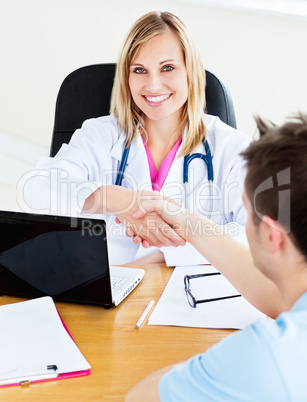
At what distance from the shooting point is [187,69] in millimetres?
1706

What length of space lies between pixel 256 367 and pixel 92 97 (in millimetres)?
1401

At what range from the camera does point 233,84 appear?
9.64 ft

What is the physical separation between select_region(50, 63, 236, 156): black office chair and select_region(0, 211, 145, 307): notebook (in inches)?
33.8

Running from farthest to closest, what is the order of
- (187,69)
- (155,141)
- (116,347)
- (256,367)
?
(155,141)
(187,69)
(116,347)
(256,367)

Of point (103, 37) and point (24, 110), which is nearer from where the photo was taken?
point (103, 37)

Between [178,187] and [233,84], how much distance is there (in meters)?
1.43

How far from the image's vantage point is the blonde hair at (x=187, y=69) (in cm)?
169

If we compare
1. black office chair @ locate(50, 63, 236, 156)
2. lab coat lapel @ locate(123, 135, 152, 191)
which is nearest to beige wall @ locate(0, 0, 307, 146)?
black office chair @ locate(50, 63, 236, 156)

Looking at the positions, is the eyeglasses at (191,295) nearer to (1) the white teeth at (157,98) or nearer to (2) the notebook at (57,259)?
(2) the notebook at (57,259)

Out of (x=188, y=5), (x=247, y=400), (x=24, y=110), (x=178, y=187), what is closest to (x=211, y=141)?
(x=178, y=187)

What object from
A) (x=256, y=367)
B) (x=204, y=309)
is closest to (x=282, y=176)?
(x=256, y=367)

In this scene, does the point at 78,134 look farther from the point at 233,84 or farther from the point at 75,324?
the point at 233,84

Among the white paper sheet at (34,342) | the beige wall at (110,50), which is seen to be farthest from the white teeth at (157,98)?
the beige wall at (110,50)

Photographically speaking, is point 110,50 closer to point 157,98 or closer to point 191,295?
point 157,98
